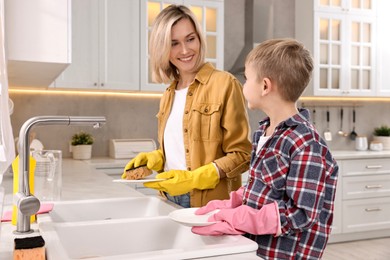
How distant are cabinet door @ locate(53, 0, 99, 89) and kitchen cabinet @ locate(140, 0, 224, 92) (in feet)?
1.26

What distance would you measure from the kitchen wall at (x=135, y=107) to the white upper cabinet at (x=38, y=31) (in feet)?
8.86

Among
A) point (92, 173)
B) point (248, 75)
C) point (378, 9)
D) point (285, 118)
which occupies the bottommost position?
point (92, 173)

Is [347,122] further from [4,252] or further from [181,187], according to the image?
[4,252]

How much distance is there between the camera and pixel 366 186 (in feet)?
13.9

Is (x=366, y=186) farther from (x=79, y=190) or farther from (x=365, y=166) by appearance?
(x=79, y=190)

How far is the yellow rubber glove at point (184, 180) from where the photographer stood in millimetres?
1484

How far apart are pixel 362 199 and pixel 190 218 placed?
3502 mm

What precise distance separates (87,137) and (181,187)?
2382 millimetres

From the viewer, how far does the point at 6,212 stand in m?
1.35

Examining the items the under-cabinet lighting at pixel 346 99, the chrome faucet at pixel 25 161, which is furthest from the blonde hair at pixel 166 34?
the under-cabinet lighting at pixel 346 99

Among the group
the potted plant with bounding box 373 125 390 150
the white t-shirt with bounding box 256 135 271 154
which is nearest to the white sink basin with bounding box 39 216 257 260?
the white t-shirt with bounding box 256 135 271 154

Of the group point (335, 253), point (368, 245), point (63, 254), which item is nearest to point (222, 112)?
point (63, 254)

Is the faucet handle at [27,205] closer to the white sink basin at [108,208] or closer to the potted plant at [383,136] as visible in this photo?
the white sink basin at [108,208]

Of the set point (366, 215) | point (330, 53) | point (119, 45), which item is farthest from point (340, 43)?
point (119, 45)
